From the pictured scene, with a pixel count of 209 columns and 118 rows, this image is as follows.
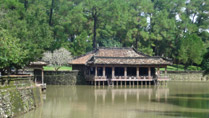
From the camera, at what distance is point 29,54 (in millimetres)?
39188

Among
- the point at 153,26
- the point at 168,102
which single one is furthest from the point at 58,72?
the point at 153,26

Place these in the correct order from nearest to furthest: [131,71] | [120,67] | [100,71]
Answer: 1. [120,67]
2. [100,71]
3. [131,71]

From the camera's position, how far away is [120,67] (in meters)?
53.4

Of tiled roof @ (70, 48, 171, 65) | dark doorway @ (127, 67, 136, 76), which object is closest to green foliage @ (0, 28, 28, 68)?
tiled roof @ (70, 48, 171, 65)

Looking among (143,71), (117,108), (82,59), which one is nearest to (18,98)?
(117,108)

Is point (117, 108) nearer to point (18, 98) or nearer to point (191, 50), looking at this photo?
point (18, 98)

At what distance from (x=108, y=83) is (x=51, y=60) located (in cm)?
1448

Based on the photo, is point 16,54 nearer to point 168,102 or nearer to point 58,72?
point 168,102

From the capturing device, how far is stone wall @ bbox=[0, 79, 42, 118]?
2094cm

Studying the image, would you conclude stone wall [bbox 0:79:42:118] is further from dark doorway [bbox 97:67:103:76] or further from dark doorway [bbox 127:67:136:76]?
dark doorway [bbox 127:67:136:76]

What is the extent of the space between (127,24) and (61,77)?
28.3m

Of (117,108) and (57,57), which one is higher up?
(57,57)

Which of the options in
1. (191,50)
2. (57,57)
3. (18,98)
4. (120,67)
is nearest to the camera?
(18,98)

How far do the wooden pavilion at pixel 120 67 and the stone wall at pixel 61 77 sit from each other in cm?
182
